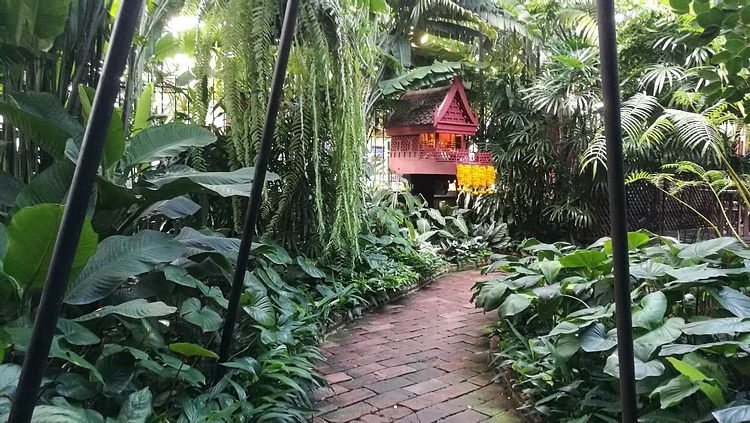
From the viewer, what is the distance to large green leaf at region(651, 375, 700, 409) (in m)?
1.32

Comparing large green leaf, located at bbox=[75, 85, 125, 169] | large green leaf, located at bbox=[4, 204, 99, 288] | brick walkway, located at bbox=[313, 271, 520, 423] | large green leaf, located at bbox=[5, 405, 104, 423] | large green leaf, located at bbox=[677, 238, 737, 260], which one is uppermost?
large green leaf, located at bbox=[75, 85, 125, 169]

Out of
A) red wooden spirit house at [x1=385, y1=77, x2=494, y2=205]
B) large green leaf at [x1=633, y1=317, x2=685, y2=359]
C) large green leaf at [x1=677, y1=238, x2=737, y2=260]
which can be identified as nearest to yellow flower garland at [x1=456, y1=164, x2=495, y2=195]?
red wooden spirit house at [x1=385, y1=77, x2=494, y2=205]

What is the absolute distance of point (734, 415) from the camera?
1.18 meters

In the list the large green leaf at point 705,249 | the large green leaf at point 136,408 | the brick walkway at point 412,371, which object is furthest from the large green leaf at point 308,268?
the large green leaf at point 705,249

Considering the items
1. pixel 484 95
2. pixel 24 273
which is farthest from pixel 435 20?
pixel 24 273

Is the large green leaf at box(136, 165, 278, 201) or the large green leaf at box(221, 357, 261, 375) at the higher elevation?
the large green leaf at box(136, 165, 278, 201)

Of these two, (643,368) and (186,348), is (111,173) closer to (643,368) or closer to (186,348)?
(186,348)

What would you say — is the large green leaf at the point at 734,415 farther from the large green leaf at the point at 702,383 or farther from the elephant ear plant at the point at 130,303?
the elephant ear plant at the point at 130,303

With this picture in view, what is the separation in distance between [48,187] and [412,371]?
1602 mm

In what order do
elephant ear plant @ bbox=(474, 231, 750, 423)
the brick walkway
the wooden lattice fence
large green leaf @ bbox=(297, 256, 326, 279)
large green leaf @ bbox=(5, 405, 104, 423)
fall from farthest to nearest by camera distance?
the wooden lattice fence, large green leaf @ bbox=(297, 256, 326, 279), the brick walkway, elephant ear plant @ bbox=(474, 231, 750, 423), large green leaf @ bbox=(5, 405, 104, 423)

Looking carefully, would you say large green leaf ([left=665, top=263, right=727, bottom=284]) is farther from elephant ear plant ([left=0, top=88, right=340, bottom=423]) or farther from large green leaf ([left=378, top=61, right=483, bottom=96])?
large green leaf ([left=378, top=61, right=483, bottom=96])

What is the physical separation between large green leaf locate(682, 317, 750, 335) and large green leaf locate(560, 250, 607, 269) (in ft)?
2.18

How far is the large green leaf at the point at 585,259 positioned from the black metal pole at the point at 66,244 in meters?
2.02

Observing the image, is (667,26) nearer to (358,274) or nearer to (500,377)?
(358,274)
